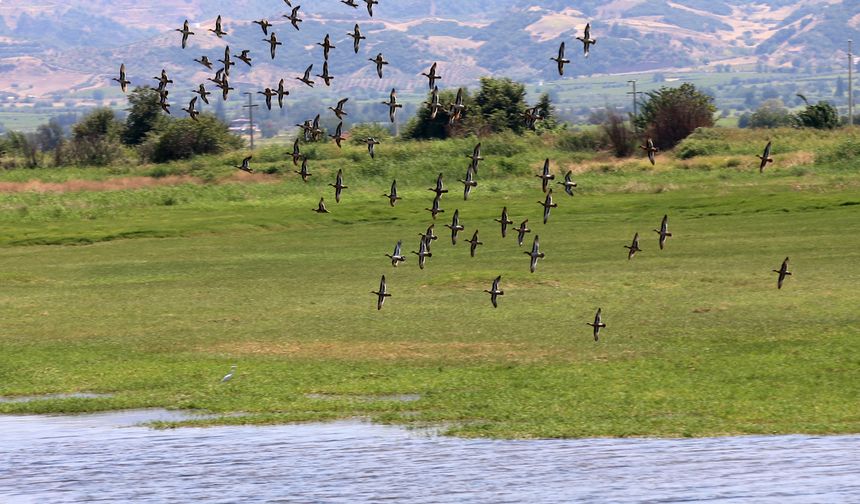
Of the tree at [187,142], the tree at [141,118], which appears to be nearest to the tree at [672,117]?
the tree at [187,142]

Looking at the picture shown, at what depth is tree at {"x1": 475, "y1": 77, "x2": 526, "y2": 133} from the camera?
11306 centimetres

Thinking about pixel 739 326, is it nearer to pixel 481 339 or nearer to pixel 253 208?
pixel 481 339

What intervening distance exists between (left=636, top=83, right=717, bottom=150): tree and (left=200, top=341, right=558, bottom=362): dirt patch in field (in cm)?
7001

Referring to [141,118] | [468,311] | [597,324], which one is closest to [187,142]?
[141,118]

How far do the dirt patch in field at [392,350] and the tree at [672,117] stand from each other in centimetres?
7001

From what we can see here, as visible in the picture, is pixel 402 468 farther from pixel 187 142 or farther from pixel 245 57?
pixel 187 142

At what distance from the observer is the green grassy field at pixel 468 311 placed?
27047 mm

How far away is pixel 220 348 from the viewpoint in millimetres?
34438

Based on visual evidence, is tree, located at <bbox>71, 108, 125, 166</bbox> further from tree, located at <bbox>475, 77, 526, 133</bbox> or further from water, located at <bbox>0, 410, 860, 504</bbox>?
water, located at <bbox>0, 410, 860, 504</bbox>

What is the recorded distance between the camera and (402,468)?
22.5m

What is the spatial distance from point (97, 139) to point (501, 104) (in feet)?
112

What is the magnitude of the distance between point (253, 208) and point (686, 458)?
5776cm

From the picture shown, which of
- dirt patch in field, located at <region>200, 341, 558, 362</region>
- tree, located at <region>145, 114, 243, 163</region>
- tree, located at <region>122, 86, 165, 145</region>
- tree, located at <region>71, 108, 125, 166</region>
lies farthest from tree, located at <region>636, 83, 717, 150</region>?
dirt patch in field, located at <region>200, 341, 558, 362</region>

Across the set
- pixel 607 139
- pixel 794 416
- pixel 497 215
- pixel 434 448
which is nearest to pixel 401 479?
pixel 434 448
